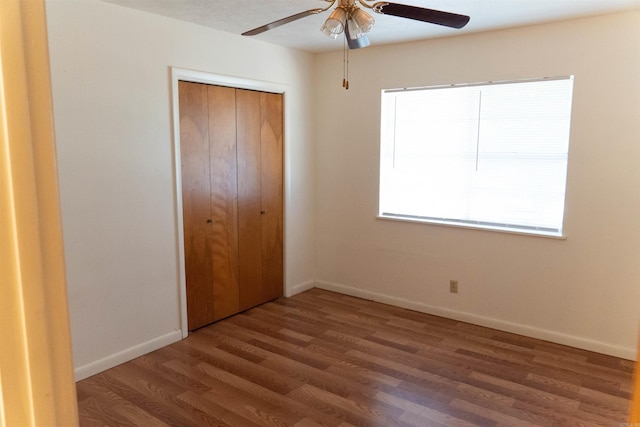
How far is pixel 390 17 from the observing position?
3.28 meters

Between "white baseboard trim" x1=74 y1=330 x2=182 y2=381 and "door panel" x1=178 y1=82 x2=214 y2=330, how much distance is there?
244mm

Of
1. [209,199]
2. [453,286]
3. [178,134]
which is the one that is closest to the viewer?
[178,134]

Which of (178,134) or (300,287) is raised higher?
(178,134)

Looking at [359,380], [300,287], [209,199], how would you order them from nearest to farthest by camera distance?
1. [359,380]
2. [209,199]
3. [300,287]

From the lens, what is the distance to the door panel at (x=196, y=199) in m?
3.59

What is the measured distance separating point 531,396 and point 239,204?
8.91 feet

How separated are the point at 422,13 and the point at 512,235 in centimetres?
222

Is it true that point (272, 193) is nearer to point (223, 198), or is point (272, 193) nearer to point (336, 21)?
point (223, 198)

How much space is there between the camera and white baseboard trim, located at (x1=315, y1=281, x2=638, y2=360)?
11.1 ft

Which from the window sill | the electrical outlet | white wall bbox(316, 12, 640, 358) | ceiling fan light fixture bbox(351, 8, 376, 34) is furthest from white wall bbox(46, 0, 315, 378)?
the electrical outlet

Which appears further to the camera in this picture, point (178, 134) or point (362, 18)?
point (178, 134)

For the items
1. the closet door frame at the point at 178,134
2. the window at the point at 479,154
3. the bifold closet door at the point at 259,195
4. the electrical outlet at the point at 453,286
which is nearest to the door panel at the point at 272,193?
the bifold closet door at the point at 259,195

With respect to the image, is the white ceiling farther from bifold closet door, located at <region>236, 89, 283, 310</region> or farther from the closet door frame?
bifold closet door, located at <region>236, 89, 283, 310</region>

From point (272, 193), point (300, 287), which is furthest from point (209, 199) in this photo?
point (300, 287)
